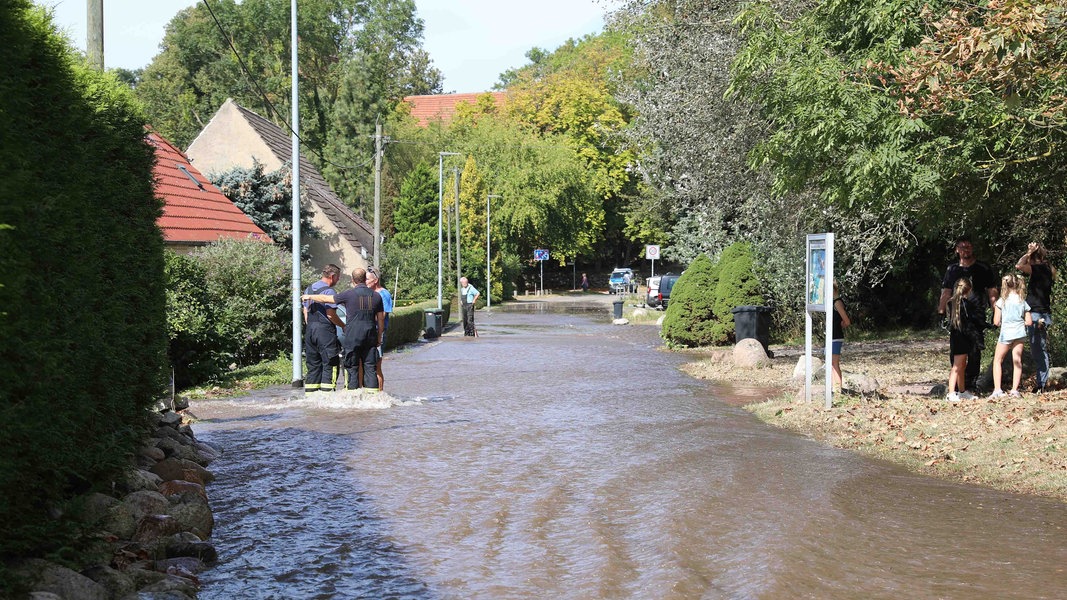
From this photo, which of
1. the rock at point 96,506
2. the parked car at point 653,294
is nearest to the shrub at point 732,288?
the rock at point 96,506

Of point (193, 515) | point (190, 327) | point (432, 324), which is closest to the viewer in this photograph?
point (193, 515)

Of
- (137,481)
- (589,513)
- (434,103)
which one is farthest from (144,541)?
(434,103)

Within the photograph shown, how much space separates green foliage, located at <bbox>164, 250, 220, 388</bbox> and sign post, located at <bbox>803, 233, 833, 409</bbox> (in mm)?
9802

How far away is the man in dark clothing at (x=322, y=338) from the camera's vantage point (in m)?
15.0

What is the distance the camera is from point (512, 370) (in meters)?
20.5

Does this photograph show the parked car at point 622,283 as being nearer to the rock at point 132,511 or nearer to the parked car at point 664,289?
the parked car at point 664,289

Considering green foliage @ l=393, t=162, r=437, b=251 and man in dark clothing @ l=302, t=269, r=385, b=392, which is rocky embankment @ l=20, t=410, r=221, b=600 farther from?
green foliage @ l=393, t=162, r=437, b=251

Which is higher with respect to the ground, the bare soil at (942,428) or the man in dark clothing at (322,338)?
the man in dark clothing at (322,338)

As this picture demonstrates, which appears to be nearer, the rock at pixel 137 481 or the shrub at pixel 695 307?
the rock at pixel 137 481

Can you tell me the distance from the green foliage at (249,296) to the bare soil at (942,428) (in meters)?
9.61

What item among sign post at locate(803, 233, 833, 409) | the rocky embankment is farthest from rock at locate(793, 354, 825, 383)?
the rocky embankment

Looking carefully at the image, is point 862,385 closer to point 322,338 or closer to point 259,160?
point 322,338

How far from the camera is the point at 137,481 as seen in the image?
788cm

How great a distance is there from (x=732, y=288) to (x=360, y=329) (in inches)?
478
